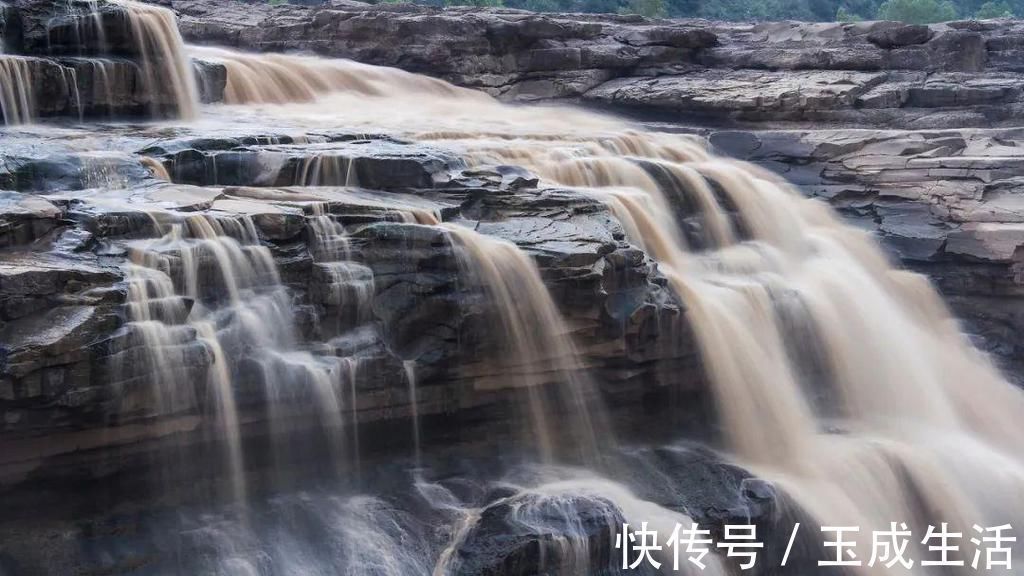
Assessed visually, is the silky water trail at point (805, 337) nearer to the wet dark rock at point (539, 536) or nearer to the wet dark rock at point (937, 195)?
the wet dark rock at point (937, 195)

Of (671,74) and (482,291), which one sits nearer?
(482,291)

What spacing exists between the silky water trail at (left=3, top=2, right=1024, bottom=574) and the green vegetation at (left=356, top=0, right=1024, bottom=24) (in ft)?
77.0

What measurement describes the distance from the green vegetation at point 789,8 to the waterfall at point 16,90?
2478cm

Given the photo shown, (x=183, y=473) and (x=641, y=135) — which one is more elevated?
(x=641, y=135)

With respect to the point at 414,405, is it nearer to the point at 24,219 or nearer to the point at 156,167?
the point at 24,219

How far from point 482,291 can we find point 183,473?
2.87 meters

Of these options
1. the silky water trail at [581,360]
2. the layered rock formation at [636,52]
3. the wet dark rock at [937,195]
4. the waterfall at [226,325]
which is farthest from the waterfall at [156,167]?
the layered rock formation at [636,52]

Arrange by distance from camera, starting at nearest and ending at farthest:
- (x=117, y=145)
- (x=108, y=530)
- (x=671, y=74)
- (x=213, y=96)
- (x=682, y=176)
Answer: (x=108, y=530)
(x=117, y=145)
(x=682, y=176)
(x=213, y=96)
(x=671, y=74)

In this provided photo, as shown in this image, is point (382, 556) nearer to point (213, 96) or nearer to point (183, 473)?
point (183, 473)

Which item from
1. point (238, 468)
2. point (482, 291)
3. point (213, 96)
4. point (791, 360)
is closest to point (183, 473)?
point (238, 468)

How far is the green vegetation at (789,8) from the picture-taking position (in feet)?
135

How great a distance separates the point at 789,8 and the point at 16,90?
42981 mm

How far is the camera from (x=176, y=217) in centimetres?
874

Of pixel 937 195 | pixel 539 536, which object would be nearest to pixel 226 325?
pixel 539 536
